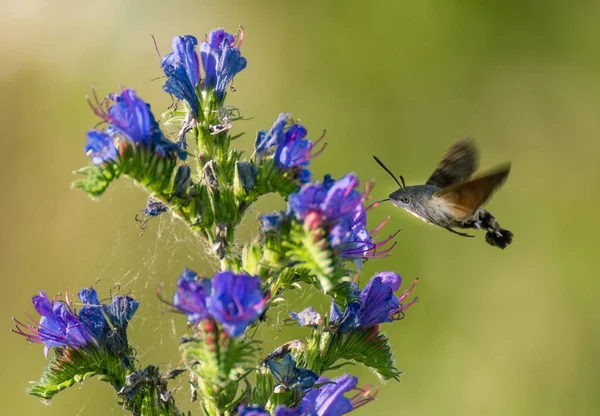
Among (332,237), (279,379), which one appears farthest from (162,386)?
(332,237)

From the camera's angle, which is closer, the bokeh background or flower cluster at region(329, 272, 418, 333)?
flower cluster at region(329, 272, 418, 333)

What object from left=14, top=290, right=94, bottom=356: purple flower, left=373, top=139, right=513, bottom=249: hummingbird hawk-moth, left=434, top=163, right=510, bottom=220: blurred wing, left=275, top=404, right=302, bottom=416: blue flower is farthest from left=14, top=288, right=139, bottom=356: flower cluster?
left=434, top=163, right=510, bottom=220: blurred wing

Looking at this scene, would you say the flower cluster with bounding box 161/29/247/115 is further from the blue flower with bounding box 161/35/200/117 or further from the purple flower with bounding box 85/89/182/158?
the purple flower with bounding box 85/89/182/158

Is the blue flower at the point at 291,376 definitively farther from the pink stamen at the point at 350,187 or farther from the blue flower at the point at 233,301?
the pink stamen at the point at 350,187

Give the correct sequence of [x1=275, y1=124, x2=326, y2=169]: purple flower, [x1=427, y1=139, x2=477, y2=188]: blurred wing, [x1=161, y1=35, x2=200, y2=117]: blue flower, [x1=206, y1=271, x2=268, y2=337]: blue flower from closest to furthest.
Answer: [x1=206, y1=271, x2=268, y2=337]: blue flower
[x1=275, y1=124, x2=326, y2=169]: purple flower
[x1=161, y1=35, x2=200, y2=117]: blue flower
[x1=427, y1=139, x2=477, y2=188]: blurred wing

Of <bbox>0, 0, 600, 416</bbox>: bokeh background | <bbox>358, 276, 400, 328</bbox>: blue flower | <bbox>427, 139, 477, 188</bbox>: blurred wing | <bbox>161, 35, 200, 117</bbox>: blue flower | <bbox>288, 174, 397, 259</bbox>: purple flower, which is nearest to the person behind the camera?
<bbox>288, 174, 397, 259</bbox>: purple flower

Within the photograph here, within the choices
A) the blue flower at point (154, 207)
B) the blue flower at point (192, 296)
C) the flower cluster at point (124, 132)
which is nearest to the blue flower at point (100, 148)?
the flower cluster at point (124, 132)
